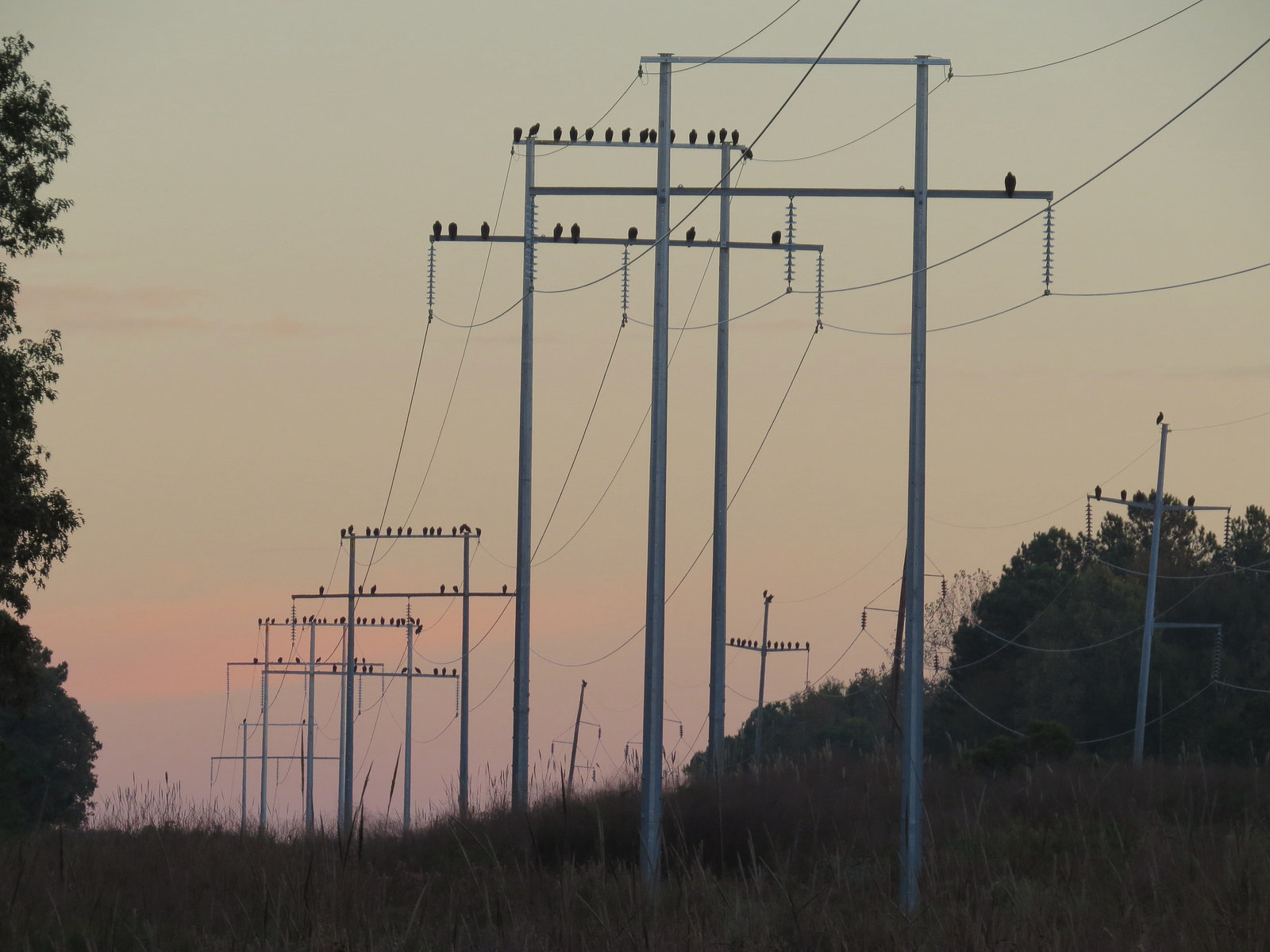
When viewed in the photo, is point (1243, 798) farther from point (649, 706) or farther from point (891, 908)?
point (891, 908)

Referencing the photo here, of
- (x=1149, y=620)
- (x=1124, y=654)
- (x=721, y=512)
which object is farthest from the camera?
(x=1124, y=654)

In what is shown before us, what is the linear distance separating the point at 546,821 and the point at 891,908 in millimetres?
12342

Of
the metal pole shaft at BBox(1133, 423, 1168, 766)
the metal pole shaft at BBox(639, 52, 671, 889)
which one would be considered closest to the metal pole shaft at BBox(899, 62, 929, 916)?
the metal pole shaft at BBox(639, 52, 671, 889)

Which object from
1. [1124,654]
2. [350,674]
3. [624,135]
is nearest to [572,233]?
[624,135]

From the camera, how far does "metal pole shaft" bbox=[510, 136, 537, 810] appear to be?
2831 centimetres

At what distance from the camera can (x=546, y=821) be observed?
23.8 meters

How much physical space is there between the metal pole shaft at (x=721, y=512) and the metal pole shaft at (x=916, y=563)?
8.44 metres

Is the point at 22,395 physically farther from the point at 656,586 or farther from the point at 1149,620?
the point at 1149,620

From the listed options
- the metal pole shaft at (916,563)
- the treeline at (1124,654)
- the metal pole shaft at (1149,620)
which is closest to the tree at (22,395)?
the metal pole shaft at (916,563)

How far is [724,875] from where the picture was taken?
12.9 meters

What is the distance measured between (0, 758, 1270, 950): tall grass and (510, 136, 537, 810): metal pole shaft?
2705 mm

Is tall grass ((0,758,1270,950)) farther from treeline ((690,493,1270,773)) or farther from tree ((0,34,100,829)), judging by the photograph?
treeline ((690,493,1270,773))

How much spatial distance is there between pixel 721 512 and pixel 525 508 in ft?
11.6

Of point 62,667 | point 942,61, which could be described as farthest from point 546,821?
point 62,667
